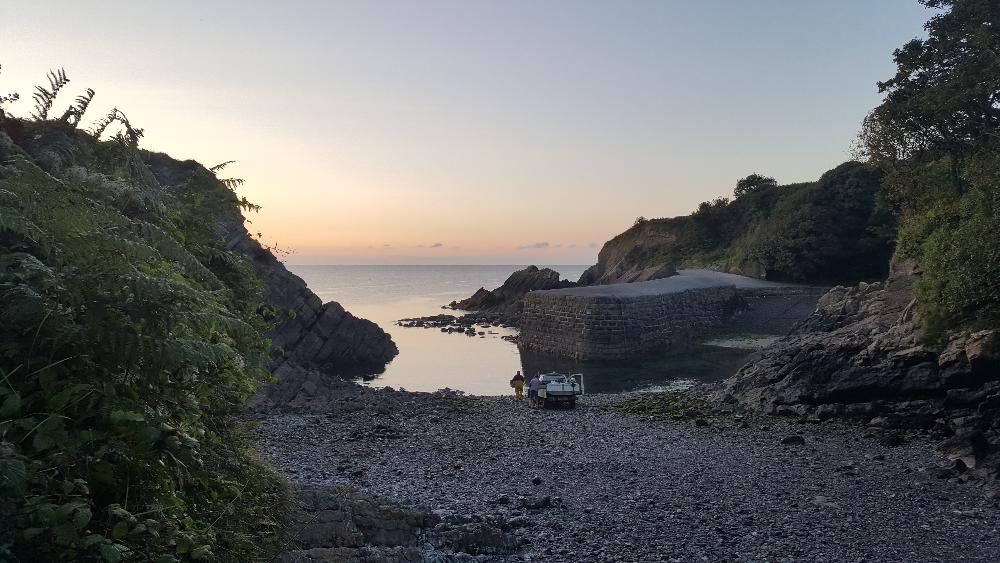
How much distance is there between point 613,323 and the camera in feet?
131

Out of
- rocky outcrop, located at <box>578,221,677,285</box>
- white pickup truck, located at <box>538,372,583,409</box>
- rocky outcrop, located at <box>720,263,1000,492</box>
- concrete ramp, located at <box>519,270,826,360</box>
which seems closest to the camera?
rocky outcrop, located at <box>720,263,1000,492</box>

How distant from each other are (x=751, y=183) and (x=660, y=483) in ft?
268

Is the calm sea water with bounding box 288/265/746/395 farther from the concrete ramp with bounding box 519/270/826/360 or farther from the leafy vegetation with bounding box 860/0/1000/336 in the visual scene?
the leafy vegetation with bounding box 860/0/1000/336

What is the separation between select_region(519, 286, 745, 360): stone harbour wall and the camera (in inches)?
1565

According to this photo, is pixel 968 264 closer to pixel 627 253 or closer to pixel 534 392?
pixel 534 392

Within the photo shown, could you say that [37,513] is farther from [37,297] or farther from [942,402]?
[942,402]

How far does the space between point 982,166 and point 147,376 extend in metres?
19.7

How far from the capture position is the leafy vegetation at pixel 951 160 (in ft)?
48.5

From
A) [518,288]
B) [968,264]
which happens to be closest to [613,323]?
[968,264]

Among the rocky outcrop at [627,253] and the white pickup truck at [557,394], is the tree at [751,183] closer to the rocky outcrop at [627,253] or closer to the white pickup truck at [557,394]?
the rocky outcrop at [627,253]

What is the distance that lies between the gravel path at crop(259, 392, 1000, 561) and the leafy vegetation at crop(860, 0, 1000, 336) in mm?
4232

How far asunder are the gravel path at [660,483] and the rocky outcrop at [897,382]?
86 cm

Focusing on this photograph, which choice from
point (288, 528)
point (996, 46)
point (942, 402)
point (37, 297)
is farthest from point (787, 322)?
point (37, 297)

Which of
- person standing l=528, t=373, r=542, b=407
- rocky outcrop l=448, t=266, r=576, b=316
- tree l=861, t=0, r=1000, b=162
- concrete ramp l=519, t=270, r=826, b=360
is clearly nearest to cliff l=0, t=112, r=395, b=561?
person standing l=528, t=373, r=542, b=407
